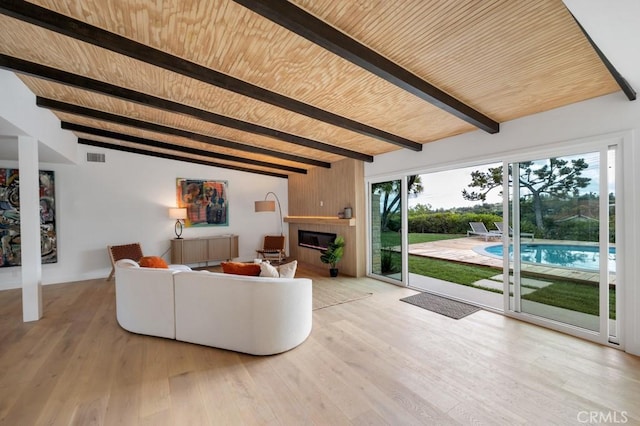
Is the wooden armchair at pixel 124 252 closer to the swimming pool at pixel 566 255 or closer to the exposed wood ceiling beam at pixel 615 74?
the swimming pool at pixel 566 255

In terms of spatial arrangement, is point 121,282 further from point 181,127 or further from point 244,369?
point 181,127

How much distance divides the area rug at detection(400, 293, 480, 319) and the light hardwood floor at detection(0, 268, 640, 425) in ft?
0.87

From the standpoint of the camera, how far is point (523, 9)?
1772 millimetres

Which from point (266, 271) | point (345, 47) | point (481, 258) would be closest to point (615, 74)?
point (345, 47)

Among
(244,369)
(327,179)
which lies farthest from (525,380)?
(327,179)

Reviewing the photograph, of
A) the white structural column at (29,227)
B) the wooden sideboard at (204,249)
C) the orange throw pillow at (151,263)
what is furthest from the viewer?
the wooden sideboard at (204,249)

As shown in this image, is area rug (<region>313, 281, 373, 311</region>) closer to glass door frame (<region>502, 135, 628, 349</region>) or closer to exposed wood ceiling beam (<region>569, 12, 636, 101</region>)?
glass door frame (<region>502, 135, 628, 349</region>)

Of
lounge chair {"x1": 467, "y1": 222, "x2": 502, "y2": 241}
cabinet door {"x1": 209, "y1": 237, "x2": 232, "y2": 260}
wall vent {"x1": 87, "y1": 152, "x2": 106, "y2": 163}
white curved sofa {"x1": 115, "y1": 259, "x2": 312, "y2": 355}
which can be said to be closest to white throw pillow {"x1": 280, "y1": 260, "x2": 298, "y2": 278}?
white curved sofa {"x1": 115, "y1": 259, "x2": 312, "y2": 355}

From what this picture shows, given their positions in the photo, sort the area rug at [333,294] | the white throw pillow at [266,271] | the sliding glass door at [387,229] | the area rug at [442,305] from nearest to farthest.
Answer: the white throw pillow at [266,271], the area rug at [442,305], the area rug at [333,294], the sliding glass door at [387,229]

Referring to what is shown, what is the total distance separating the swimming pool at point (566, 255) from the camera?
9.55 feet

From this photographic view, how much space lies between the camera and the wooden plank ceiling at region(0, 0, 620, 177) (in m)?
1.89

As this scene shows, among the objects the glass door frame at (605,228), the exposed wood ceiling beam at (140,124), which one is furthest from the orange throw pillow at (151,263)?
the glass door frame at (605,228)

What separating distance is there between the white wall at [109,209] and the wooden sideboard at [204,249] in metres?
0.45

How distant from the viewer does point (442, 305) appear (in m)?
4.00
